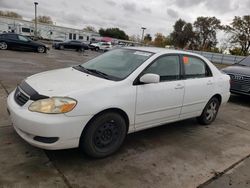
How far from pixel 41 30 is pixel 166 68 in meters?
54.5

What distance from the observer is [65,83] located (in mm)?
3031

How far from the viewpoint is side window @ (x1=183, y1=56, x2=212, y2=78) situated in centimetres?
416

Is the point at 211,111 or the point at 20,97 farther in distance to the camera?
the point at 211,111

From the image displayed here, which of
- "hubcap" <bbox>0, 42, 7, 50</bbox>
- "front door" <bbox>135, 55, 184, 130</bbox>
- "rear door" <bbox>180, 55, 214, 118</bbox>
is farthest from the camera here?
"hubcap" <bbox>0, 42, 7, 50</bbox>

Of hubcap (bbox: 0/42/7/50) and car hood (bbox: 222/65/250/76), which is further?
hubcap (bbox: 0/42/7/50)

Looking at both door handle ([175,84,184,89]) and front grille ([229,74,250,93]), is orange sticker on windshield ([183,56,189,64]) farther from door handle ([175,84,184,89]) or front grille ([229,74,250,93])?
front grille ([229,74,250,93])

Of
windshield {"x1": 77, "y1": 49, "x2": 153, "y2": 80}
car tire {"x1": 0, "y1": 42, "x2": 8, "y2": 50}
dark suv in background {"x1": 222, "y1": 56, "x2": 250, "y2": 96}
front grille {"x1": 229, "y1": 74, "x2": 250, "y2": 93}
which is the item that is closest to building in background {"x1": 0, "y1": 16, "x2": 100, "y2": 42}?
car tire {"x1": 0, "y1": 42, "x2": 8, "y2": 50}

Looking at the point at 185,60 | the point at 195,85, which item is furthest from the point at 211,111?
the point at 185,60

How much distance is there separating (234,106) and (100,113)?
5411mm

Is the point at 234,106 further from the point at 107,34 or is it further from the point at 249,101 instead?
the point at 107,34

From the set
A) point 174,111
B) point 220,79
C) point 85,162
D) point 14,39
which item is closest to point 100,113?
point 85,162

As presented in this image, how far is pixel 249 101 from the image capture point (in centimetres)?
795

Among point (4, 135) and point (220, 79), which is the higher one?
point (220, 79)

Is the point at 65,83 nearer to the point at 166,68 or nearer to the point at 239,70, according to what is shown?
the point at 166,68
